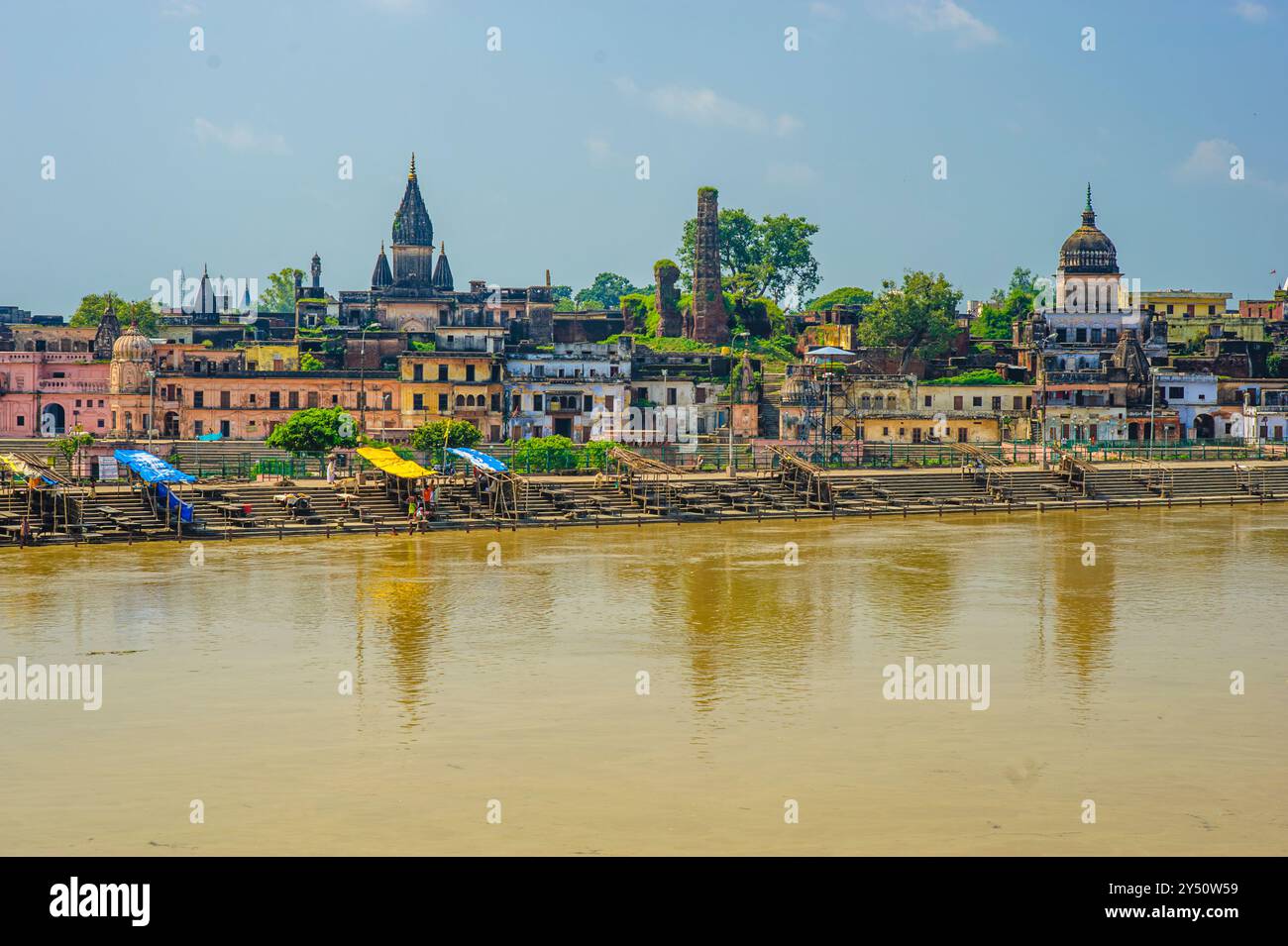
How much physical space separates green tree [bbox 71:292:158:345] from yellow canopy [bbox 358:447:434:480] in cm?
4853

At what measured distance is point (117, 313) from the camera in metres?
99.1

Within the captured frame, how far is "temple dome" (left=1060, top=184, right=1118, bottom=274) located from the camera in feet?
330

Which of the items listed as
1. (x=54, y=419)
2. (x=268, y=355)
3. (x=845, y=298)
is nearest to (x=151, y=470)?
(x=54, y=419)

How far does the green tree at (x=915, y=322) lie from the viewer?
94562mm

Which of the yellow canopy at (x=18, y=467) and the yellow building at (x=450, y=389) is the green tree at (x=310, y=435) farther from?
the yellow canopy at (x=18, y=467)

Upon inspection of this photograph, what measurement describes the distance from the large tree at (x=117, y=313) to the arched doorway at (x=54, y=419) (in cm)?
1498

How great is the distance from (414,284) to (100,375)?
18.5 metres

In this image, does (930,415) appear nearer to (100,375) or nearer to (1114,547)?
(1114,547)

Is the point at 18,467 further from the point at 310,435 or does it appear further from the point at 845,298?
the point at 845,298

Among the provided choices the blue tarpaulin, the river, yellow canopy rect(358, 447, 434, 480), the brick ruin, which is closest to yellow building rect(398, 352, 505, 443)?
the brick ruin

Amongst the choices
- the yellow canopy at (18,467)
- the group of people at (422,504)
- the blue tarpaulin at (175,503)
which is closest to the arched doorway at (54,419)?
the yellow canopy at (18,467)

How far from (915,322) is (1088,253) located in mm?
14313
